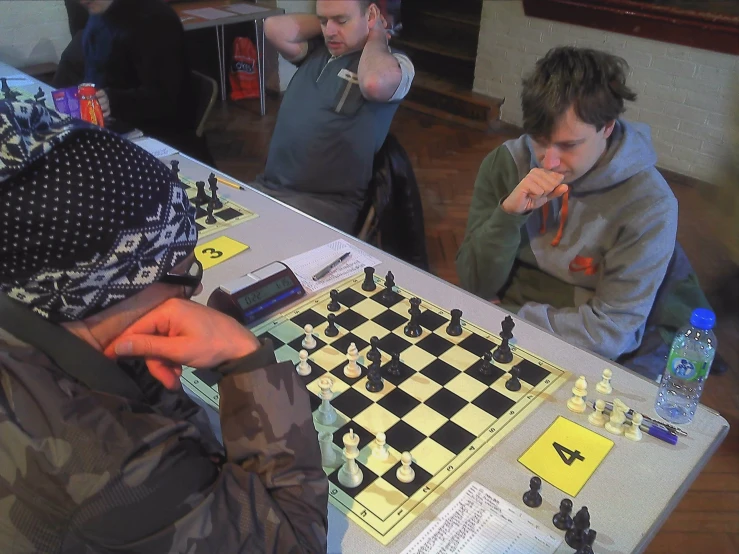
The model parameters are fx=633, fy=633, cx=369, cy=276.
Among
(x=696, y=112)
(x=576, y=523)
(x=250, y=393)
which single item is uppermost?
(x=250, y=393)

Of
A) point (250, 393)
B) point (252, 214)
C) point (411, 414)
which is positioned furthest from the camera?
point (252, 214)

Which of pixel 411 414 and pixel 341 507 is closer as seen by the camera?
pixel 341 507

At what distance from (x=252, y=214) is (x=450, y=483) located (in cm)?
104

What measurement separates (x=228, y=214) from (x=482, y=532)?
1154 mm

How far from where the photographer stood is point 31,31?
4.22m

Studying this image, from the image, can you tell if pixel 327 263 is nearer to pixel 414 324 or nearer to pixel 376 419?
pixel 414 324

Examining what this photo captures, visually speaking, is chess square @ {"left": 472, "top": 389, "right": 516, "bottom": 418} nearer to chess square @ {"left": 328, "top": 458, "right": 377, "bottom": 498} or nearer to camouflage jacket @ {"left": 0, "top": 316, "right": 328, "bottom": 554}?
chess square @ {"left": 328, "top": 458, "right": 377, "bottom": 498}

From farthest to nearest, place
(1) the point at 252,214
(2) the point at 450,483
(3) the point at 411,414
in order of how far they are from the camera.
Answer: (1) the point at 252,214
(3) the point at 411,414
(2) the point at 450,483

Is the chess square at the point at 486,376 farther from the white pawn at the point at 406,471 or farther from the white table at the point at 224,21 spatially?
the white table at the point at 224,21

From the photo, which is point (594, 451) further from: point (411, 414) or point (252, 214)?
point (252, 214)

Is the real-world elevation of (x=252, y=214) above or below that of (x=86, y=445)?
below

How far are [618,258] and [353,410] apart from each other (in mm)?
789

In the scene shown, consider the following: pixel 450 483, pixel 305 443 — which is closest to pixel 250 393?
pixel 305 443

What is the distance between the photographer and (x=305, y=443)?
84cm
